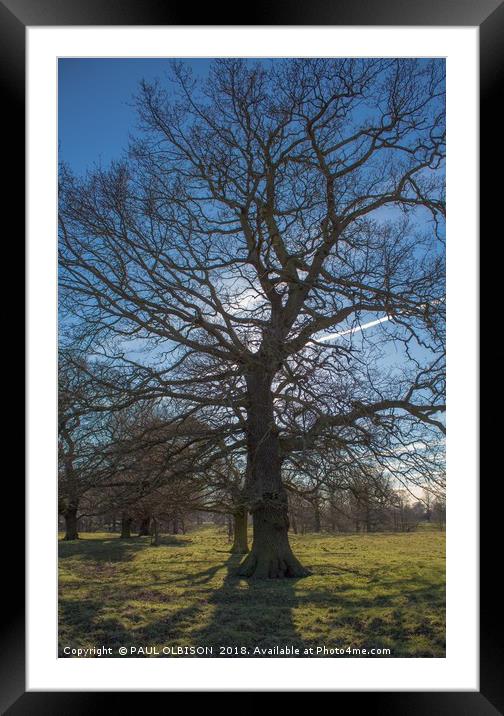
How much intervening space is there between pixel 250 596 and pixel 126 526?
5.40 ft

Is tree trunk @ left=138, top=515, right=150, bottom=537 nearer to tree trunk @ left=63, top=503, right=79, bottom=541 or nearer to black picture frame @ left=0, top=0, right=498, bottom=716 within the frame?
tree trunk @ left=63, top=503, right=79, bottom=541

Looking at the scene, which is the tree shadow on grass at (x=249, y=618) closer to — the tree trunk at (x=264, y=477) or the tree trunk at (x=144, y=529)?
the tree trunk at (x=264, y=477)

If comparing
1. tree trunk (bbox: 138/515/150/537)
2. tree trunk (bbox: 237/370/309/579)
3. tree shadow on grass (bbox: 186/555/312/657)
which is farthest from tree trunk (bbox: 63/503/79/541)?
tree trunk (bbox: 237/370/309/579)

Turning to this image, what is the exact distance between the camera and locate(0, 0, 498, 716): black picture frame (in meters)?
2.87

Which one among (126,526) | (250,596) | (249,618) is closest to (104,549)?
(126,526)

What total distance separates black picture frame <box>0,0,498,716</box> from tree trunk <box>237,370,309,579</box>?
2.46 meters

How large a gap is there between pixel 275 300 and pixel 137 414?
1.92m

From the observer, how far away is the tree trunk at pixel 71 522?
17.5 feet
